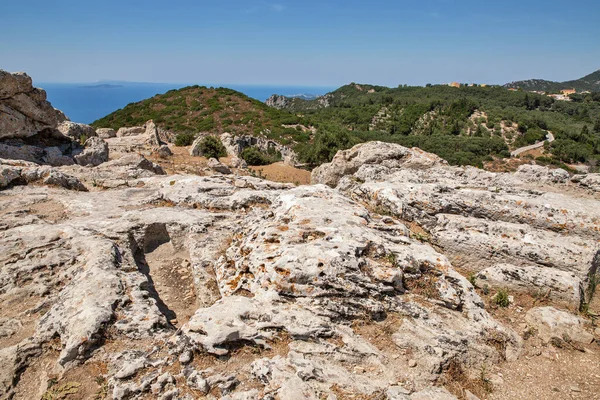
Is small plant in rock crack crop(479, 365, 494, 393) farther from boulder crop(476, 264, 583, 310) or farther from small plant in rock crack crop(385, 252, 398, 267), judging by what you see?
boulder crop(476, 264, 583, 310)

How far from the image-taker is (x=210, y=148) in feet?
97.4

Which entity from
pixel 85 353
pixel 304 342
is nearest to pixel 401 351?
pixel 304 342

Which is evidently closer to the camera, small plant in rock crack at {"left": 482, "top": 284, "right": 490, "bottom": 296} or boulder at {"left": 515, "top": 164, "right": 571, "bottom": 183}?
small plant in rock crack at {"left": 482, "top": 284, "right": 490, "bottom": 296}

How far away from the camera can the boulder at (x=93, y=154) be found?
1915 centimetres

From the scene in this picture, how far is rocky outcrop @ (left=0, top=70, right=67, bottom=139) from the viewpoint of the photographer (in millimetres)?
16688

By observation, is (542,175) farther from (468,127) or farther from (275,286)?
(468,127)

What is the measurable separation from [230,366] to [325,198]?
4.96 meters

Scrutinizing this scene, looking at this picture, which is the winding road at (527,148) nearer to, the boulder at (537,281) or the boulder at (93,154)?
the boulder at (537,281)

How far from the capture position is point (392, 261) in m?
6.55

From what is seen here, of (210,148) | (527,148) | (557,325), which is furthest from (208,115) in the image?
(527,148)

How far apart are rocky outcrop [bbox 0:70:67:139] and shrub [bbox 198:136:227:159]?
39.2 ft

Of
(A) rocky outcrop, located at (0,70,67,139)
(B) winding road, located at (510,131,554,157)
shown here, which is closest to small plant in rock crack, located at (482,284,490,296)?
(A) rocky outcrop, located at (0,70,67,139)

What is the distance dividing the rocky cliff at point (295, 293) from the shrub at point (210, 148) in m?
19.0

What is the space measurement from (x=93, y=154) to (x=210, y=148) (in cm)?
1101
